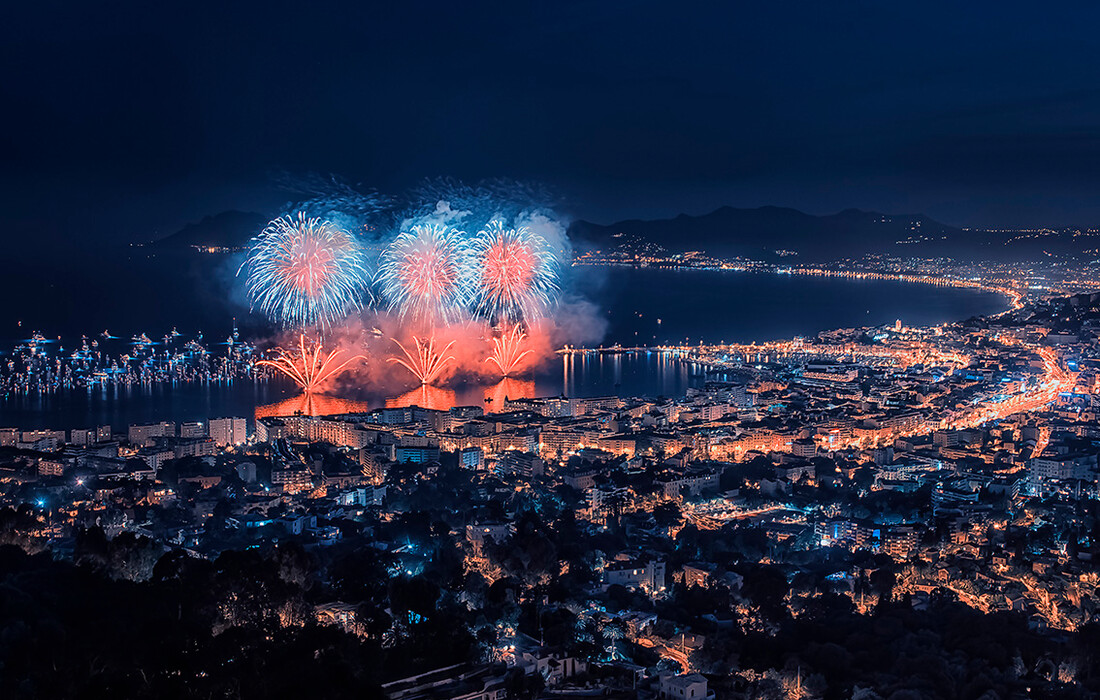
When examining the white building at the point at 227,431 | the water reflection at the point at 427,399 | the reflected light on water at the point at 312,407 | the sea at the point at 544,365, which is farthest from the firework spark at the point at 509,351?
the white building at the point at 227,431

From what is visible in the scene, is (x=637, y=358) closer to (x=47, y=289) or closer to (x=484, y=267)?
(x=484, y=267)

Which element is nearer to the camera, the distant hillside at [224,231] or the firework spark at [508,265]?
the firework spark at [508,265]

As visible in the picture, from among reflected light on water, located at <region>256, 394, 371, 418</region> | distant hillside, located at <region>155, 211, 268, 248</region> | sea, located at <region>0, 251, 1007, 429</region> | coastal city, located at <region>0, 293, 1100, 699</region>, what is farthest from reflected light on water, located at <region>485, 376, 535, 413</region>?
distant hillside, located at <region>155, 211, 268, 248</region>

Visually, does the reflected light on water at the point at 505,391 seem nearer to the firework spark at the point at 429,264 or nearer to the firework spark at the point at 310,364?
the firework spark at the point at 429,264

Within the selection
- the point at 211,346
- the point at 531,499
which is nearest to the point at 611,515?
the point at 531,499

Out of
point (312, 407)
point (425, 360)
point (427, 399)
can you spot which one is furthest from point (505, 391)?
point (312, 407)

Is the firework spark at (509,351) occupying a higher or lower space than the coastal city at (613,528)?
higher

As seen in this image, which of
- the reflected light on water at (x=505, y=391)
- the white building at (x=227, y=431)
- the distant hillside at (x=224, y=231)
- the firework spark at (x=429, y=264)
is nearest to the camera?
the white building at (x=227, y=431)

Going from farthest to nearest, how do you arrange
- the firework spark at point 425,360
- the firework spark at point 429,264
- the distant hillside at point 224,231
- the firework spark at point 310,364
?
1. the distant hillside at point 224,231
2. the firework spark at point 425,360
3. the firework spark at point 310,364
4. the firework spark at point 429,264

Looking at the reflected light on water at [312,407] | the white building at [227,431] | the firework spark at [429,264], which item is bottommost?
the white building at [227,431]
